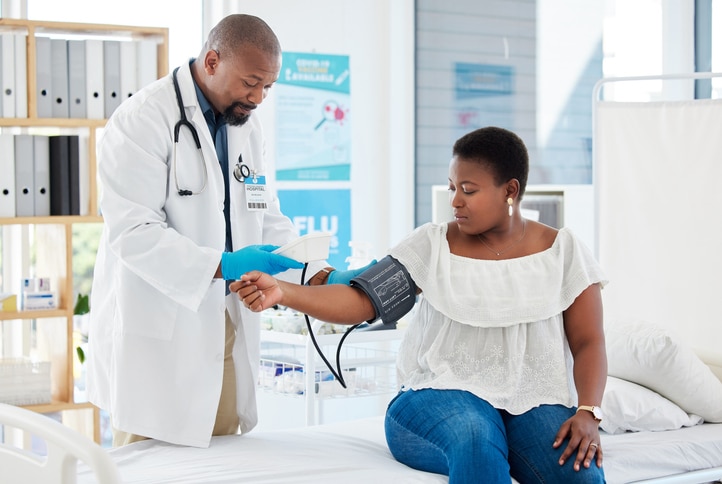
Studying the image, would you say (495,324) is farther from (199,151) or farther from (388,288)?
(199,151)

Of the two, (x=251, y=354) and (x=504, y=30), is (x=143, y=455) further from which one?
(x=504, y=30)

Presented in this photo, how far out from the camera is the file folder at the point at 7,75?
2902 millimetres

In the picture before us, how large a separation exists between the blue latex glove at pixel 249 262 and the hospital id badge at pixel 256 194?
0.66ft

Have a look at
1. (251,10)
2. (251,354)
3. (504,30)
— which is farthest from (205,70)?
(504,30)

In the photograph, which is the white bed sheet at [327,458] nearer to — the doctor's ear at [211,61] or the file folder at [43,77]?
the doctor's ear at [211,61]

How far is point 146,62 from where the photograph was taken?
3064mm

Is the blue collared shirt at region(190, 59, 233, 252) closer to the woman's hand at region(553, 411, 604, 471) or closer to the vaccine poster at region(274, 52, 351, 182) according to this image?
the woman's hand at region(553, 411, 604, 471)

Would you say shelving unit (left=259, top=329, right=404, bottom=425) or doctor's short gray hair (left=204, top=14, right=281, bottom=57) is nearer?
doctor's short gray hair (left=204, top=14, right=281, bottom=57)

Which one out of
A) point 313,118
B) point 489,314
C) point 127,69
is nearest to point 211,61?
point 489,314

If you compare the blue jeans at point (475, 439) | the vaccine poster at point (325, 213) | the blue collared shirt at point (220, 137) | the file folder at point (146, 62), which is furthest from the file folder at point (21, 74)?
the blue jeans at point (475, 439)

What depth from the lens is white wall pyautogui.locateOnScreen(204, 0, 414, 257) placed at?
159 inches

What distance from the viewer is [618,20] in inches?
161

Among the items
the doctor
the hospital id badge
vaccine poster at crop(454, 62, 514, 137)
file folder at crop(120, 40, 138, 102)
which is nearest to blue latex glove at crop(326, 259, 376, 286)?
the doctor

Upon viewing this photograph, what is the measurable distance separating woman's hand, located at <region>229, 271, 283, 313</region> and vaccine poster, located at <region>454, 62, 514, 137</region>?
105 inches
